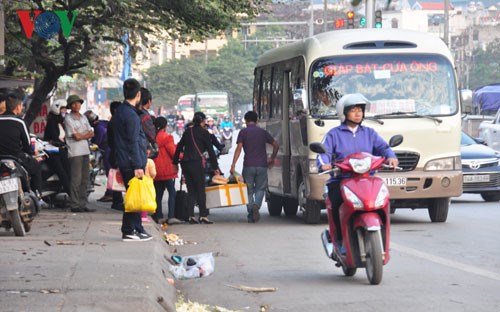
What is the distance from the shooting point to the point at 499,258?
42.2 ft

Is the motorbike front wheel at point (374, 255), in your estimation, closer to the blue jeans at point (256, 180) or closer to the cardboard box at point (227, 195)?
the cardboard box at point (227, 195)

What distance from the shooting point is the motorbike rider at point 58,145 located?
19422 mm

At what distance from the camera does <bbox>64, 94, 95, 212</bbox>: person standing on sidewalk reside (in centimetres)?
1833

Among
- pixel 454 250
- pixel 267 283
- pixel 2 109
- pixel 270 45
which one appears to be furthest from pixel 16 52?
pixel 270 45

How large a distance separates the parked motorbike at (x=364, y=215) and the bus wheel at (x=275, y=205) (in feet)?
33.5

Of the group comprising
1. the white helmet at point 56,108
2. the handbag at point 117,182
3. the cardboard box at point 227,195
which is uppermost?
the white helmet at point 56,108

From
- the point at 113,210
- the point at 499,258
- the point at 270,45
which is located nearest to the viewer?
the point at 499,258

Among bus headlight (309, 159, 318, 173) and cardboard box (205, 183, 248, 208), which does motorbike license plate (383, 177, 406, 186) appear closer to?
bus headlight (309, 159, 318, 173)

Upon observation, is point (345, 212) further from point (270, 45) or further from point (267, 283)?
point (270, 45)

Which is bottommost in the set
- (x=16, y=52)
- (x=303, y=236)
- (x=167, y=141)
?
(x=303, y=236)

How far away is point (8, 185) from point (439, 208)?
23.9 feet

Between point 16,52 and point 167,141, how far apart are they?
25.4 feet

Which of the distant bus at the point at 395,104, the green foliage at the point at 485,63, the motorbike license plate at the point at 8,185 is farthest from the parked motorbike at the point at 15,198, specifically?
the green foliage at the point at 485,63

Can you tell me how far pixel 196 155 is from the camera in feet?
59.6
